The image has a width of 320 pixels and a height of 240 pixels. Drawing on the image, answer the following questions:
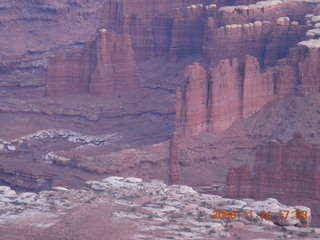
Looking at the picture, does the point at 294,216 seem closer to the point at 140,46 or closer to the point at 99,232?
the point at 99,232

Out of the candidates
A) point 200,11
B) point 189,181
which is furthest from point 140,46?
point 189,181

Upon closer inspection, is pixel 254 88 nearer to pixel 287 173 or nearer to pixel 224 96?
pixel 224 96

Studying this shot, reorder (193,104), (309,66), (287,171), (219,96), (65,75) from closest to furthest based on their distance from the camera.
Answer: (287,171) < (193,104) < (219,96) < (309,66) < (65,75)

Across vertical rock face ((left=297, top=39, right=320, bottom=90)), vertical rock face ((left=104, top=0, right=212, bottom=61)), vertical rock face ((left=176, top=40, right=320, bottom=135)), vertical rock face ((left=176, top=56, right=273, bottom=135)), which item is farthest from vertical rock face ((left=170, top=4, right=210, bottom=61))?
vertical rock face ((left=297, top=39, right=320, bottom=90))
